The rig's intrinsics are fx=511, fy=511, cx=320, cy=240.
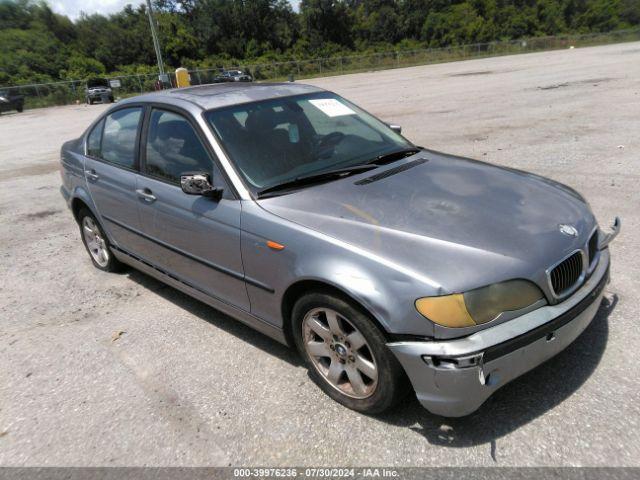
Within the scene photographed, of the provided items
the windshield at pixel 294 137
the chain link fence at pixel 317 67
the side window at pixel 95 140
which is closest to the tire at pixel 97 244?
the side window at pixel 95 140

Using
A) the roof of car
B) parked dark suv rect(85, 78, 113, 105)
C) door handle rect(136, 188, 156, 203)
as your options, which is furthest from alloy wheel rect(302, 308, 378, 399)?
parked dark suv rect(85, 78, 113, 105)

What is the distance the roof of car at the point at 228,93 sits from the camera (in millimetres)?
3684

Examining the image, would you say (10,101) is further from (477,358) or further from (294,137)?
(477,358)

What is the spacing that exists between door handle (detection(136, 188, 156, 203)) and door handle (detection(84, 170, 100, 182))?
Result: 2.77 feet

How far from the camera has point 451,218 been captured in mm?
2697

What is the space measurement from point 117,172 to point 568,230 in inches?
134

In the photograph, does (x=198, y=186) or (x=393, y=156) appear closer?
(x=198, y=186)

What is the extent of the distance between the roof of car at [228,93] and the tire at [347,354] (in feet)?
5.58

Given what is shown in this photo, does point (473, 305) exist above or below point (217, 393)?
above

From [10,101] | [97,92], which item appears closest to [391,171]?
[97,92]

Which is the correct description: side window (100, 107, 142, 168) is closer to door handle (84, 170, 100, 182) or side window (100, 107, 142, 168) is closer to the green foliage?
door handle (84, 170, 100, 182)

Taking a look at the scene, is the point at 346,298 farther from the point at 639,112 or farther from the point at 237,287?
the point at 639,112

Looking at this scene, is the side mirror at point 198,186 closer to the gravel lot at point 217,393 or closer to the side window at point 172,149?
the side window at point 172,149

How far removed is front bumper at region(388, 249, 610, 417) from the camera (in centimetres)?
226
